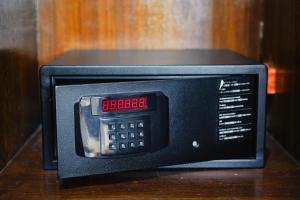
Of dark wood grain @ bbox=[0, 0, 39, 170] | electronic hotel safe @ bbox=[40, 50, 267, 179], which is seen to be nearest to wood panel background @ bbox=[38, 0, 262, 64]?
dark wood grain @ bbox=[0, 0, 39, 170]

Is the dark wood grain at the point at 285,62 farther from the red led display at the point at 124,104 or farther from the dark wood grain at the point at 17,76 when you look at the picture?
the dark wood grain at the point at 17,76

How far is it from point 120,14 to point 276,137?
0.49 meters

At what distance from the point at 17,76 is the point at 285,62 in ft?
1.91

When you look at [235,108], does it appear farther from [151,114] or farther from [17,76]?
[17,76]

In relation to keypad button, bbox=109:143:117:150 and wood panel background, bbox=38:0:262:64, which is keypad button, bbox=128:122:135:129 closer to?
keypad button, bbox=109:143:117:150

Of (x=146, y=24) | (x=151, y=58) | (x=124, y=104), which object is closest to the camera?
(x=124, y=104)

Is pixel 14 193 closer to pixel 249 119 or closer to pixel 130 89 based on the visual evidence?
pixel 130 89

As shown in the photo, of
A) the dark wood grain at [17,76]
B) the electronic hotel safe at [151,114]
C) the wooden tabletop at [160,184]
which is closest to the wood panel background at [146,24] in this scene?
the dark wood grain at [17,76]

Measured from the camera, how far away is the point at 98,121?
2.67 ft

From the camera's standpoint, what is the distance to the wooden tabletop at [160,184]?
79 cm

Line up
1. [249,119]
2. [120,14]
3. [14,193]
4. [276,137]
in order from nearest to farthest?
[14,193]
[249,119]
[276,137]
[120,14]

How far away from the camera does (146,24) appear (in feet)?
4.05

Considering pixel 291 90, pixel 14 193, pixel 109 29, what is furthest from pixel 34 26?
pixel 291 90

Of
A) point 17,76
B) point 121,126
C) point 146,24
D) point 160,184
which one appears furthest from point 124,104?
point 146,24
